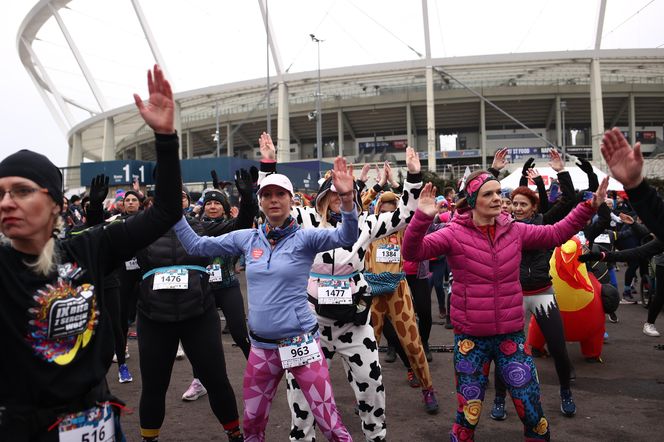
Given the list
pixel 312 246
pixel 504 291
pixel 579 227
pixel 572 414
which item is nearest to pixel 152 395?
pixel 312 246

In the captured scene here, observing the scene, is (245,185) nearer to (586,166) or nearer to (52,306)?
(52,306)

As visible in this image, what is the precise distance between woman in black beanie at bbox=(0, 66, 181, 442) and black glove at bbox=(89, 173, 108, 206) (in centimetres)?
210

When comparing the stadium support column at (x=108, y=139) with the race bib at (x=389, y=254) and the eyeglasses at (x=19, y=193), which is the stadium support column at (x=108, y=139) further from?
the eyeglasses at (x=19, y=193)

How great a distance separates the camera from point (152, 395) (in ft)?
12.5

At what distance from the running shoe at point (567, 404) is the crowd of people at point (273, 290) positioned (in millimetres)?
19

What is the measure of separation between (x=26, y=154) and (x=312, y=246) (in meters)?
1.76

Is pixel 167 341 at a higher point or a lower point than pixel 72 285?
lower

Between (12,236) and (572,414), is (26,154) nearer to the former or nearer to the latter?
(12,236)

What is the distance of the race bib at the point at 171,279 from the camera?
3883 mm

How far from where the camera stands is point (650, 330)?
7.78 m

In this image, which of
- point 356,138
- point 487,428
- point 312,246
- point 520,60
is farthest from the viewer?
point 356,138

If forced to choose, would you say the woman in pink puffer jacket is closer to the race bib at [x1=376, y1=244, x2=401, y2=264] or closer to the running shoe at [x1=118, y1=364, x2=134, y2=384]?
the race bib at [x1=376, y1=244, x2=401, y2=264]

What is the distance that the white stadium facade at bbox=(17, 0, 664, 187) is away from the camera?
1505 inches

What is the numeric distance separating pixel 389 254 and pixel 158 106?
3.55 metres
